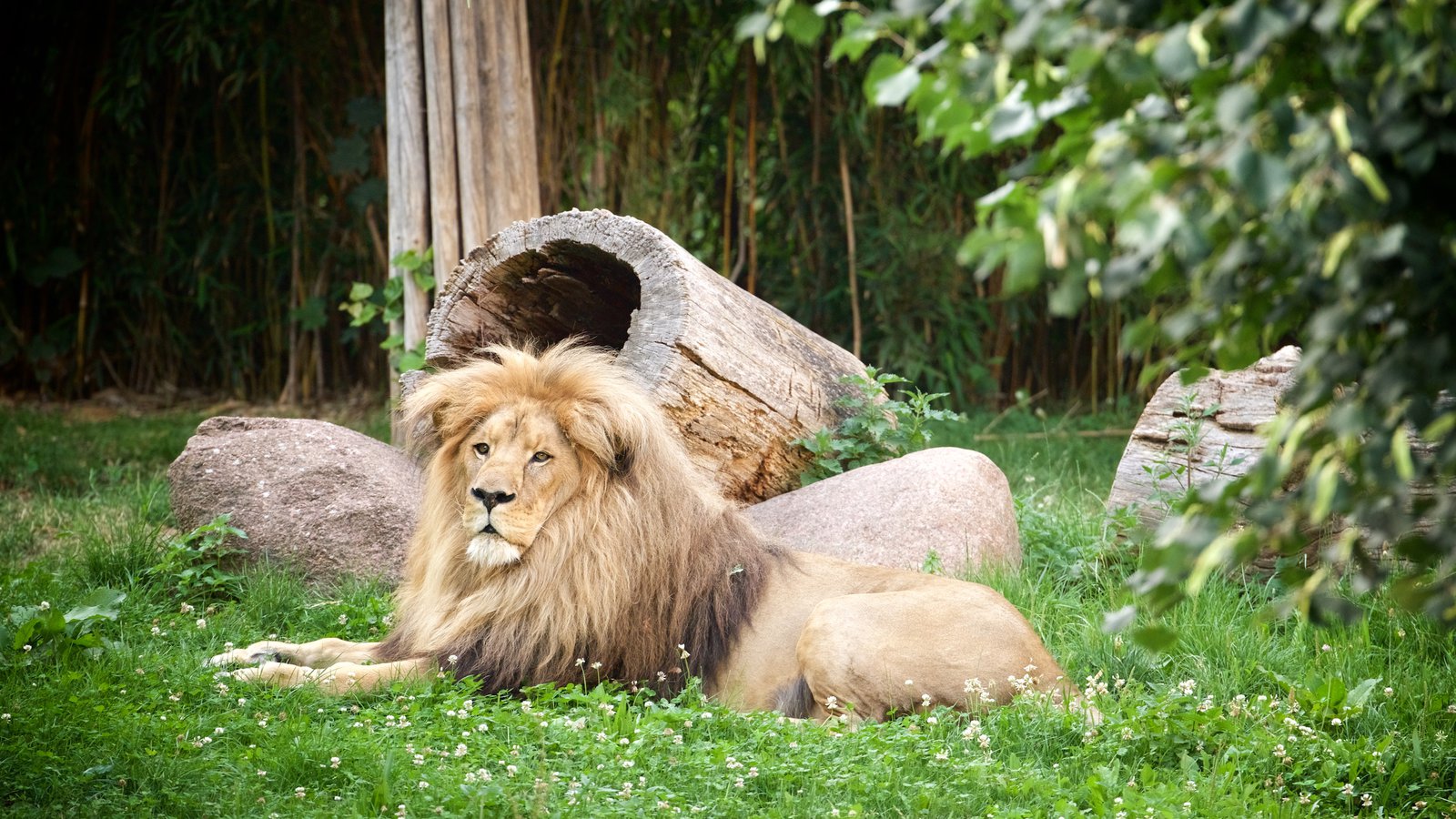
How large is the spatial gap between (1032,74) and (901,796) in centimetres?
188

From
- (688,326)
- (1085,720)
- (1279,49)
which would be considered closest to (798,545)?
(688,326)

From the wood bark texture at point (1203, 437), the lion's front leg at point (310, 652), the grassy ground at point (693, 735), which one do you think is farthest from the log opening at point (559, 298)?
the wood bark texture at point (1203, 437)

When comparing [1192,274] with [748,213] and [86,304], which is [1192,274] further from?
[86,304]

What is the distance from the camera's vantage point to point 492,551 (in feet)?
13.0

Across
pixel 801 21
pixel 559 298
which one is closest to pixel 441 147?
pixel 559 298

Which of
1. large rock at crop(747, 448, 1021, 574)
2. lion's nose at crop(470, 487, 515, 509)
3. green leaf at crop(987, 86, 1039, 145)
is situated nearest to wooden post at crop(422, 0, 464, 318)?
large rock at crop(747, 448, 1021, 574)

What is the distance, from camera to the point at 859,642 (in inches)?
150

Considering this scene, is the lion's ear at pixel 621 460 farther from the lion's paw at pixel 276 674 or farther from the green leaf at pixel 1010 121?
the green leaf at pixel 1010 121

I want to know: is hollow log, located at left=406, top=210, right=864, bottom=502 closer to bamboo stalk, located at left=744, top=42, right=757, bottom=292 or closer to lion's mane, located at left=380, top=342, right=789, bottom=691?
lion's mane, located at left=380, top=342, right=789, bottom=691

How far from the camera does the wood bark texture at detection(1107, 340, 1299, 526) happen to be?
5023 millimetres

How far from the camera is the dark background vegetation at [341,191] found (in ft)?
29.2

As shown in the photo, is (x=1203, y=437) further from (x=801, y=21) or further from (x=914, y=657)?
(x=801, y=21)

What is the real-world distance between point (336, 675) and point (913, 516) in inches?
88.1

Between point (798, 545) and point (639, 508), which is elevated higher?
point (639, 508)
